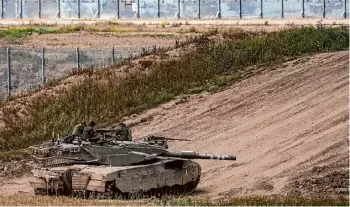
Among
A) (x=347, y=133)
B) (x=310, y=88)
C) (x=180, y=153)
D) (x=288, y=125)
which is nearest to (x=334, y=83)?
(x=310, y=88)

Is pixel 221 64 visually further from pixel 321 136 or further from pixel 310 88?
pixel 321 136

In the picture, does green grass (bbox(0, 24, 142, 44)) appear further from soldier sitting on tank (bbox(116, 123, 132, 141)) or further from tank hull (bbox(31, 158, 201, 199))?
tank hull (bbox(31, 158, 201, 199))

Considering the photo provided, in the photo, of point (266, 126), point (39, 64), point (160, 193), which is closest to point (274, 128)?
point (266, 126)

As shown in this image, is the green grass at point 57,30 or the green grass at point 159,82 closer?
the green grass at point 159,82

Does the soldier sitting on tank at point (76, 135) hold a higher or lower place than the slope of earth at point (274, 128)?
higher

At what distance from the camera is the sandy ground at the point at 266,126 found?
3491 centimetres

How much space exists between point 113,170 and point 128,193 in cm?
72

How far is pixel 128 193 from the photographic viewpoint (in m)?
31.5

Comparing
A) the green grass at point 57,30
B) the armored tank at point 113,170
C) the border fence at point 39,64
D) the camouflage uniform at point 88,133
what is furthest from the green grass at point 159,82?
the green grass at point 57,30

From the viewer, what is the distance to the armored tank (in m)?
31.3

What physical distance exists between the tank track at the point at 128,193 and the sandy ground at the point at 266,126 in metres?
0.55

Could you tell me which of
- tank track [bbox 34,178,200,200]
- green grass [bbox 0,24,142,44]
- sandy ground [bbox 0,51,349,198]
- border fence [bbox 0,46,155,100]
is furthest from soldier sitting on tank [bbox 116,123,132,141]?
green grass [bbox 0,24,142,44]

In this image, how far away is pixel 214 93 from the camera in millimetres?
45469

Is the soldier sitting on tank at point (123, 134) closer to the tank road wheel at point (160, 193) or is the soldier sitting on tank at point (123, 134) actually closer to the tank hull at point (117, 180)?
the tank hull at point (117, 180)
